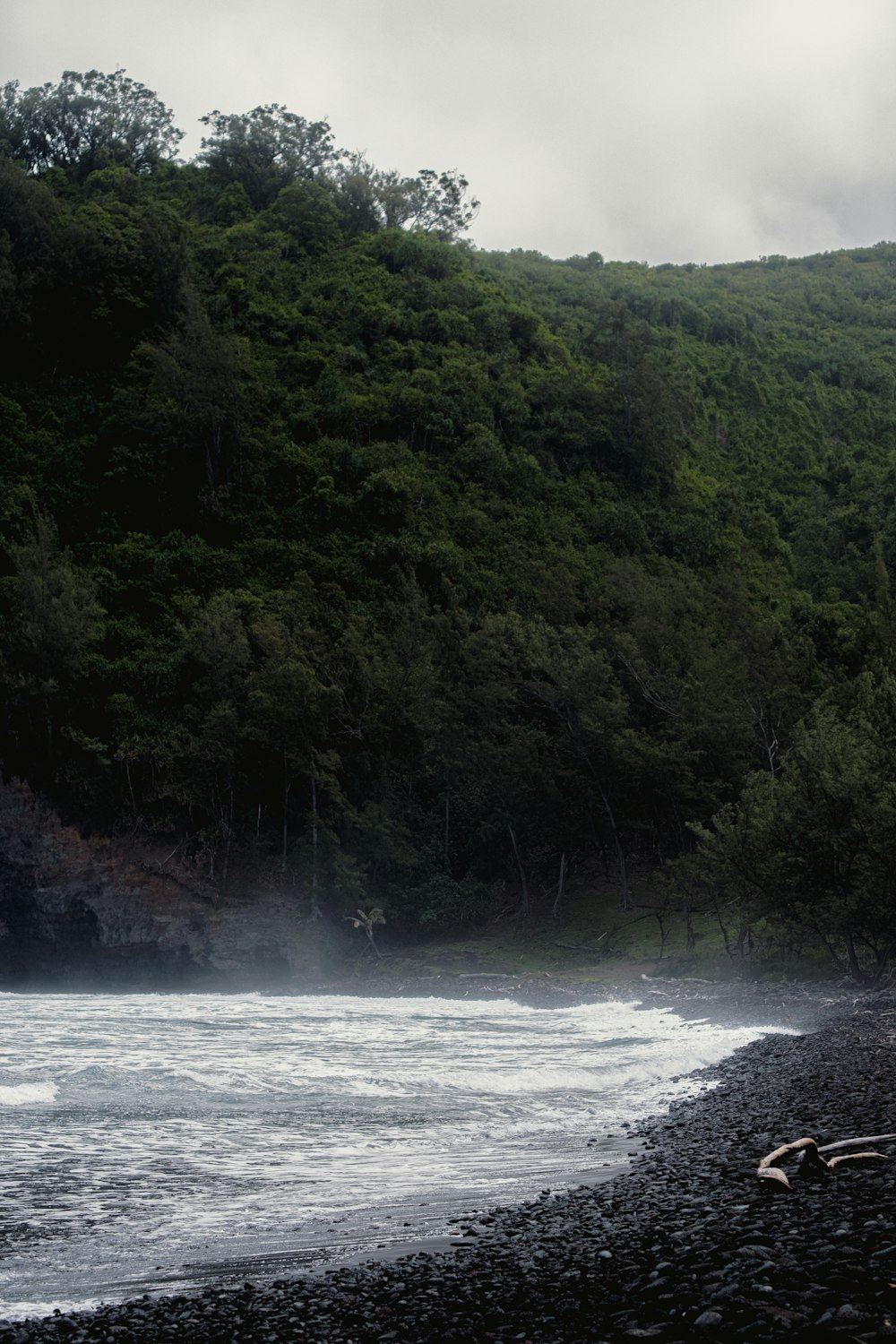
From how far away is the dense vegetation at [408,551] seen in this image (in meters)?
48.2

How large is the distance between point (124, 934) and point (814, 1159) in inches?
1586

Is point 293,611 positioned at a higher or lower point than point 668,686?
higher

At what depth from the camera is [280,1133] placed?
14.1 m

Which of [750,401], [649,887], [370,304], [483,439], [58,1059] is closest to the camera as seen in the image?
[58,1059]

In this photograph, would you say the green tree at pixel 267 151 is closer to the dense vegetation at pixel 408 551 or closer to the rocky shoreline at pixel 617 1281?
the dense vegetation at pixel 408 551

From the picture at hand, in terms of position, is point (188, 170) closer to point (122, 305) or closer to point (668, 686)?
point (122, 305)

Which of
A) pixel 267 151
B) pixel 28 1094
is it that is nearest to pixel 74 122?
pixel 267 151

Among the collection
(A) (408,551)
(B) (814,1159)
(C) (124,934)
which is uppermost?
(A) (408,551)

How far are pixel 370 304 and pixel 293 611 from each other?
31201 mm

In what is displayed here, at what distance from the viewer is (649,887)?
47.6 m

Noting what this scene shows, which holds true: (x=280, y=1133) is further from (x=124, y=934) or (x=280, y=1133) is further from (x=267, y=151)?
(x=267, y=151)

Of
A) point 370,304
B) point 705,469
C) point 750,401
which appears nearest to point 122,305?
point 370,304

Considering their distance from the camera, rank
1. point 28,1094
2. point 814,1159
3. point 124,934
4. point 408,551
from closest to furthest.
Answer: point 814,1159
point 28,1094
point 124,934
point 408,551

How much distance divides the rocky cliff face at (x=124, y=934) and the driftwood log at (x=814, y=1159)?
37367mm
